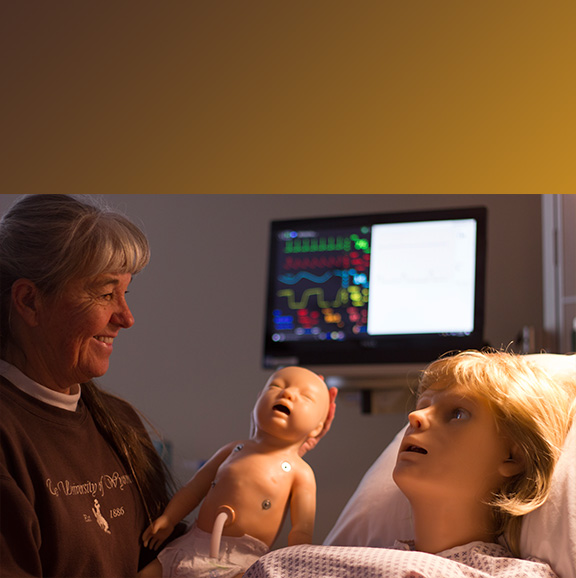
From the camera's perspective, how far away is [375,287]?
2.50 m

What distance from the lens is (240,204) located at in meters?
2.84

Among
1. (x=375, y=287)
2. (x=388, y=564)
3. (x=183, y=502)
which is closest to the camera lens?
(x=388, y=564)

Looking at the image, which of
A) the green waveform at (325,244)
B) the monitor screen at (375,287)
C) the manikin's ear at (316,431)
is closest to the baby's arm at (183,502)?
the manikin's ear at (316,431)

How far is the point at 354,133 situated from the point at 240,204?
85.9 inches

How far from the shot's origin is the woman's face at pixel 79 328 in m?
0.86

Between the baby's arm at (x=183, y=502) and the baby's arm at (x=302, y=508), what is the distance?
4.9 inches

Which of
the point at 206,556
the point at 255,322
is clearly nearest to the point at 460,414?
the point at 206,556

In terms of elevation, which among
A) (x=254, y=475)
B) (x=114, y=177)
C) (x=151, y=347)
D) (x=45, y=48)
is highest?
(x=45, y=48)

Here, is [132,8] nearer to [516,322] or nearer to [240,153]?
[240,153]

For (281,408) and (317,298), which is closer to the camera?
(281,408)

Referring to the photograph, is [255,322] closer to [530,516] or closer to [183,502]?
[183,502]

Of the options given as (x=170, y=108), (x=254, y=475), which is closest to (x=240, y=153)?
(x=170, y=108)

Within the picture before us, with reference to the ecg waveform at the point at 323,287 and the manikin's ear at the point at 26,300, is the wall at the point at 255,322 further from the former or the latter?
the manikin's ear at the point at 26,300

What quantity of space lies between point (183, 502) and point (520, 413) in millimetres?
503
